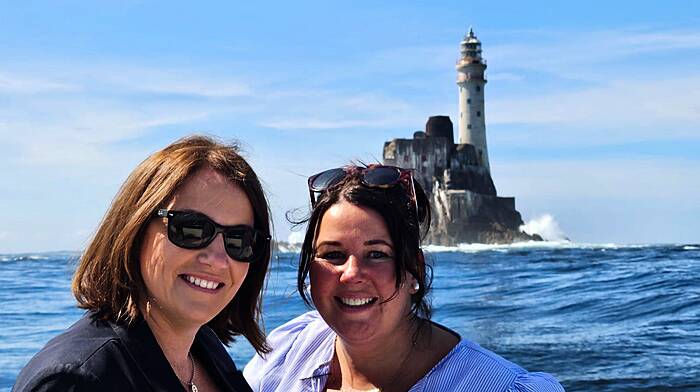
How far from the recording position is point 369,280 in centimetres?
218

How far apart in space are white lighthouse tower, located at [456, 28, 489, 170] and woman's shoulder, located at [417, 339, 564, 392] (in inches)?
2806

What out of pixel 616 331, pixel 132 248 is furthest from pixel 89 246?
pixel 616 331

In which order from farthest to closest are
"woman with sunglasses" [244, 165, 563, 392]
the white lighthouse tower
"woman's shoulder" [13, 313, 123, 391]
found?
1. the white lighthouse tower
2. "woman with sunglasses" [244, 165, 563, 392]
3. "woman's shoulder" [13, 313, 123, 391]

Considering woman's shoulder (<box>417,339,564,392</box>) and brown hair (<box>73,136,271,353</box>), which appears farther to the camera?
woman's shoulder (<box>417,339,564,392</box>)

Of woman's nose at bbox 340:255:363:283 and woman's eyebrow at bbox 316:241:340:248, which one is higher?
woman's eyebrow at bbox 316:241:340:248

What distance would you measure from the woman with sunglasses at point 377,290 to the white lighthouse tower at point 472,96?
71125mm

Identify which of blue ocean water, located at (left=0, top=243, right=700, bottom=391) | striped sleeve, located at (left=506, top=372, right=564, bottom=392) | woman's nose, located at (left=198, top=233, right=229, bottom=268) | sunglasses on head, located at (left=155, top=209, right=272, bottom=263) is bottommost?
blue ocean water, located at (left=0, top=243, right=700, bottom=391)

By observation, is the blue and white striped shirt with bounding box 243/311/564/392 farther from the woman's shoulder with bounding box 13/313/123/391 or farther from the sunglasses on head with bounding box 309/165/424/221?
the woman's shoulder with bounding box 13/313/123/391

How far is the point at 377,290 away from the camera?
7.20 ft

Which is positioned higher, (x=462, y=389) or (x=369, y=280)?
(x=369, y=280)

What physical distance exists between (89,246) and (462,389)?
3.10ft

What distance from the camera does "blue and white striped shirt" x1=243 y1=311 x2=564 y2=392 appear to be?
205cm

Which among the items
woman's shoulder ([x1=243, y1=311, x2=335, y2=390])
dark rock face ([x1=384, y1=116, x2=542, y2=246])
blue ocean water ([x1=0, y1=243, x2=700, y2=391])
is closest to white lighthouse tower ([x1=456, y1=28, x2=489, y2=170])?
dark rock face ([x1=384, y1=116, x2=542, y2=246])

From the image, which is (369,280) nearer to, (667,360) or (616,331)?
(667,360)
